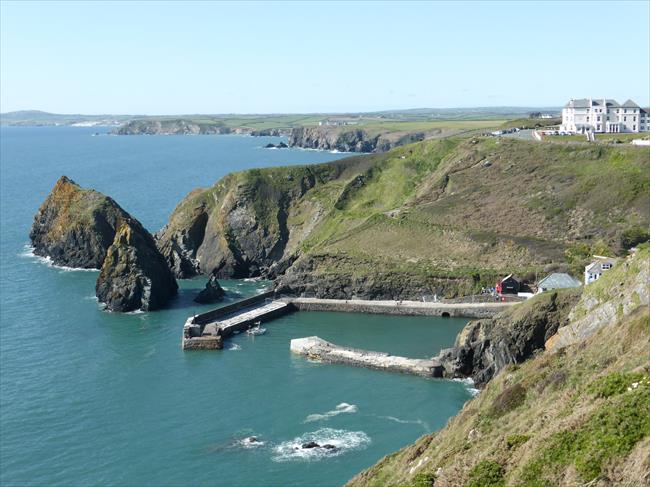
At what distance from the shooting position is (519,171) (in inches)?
4205

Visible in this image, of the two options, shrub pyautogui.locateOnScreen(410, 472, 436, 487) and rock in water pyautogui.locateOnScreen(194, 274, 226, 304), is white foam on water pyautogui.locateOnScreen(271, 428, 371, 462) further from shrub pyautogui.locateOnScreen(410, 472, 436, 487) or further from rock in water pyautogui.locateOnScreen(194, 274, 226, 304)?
rock in water pyautogui.locateOnScreen(194, 274, 226, 304)

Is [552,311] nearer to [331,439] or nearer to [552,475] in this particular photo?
[331,439]

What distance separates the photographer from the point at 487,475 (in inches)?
889

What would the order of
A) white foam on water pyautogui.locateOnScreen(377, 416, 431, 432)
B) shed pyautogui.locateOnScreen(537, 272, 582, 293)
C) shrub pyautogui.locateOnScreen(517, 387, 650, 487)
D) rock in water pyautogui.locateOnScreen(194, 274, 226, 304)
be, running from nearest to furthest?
shrub pyautogui.locateOnScreen(517, 387, 650, 487)
white foam on water pyautogui.locateOnScreen(377, 416, 431, 432)
shed pyautogui.locateOnScreen(537, 272, 582, 293)
rock in water pyautogui.locateOnScreen(194, 274, 226, 304)

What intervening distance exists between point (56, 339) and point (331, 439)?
34463 mm

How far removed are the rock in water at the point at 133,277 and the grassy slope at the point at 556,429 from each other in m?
52.1

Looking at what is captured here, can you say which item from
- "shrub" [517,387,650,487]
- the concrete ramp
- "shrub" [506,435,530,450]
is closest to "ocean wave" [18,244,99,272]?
the concrete ramp

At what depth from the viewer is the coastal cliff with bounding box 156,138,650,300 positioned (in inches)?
3474

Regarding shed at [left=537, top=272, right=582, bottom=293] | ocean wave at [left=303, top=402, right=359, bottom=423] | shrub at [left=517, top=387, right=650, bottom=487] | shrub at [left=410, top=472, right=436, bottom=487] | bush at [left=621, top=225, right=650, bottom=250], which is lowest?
ocean wave at [left=303, top=402, right=359, bottom=423]

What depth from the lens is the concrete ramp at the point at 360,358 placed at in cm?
6312

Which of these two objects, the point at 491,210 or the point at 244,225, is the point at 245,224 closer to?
the point at 244,225

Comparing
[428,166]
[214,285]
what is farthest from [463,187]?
[214,285]

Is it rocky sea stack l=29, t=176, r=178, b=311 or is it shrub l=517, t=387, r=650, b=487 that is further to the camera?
rocky sea stack l=29, t=176, r=178, b=311

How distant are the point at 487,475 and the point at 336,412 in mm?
33116
